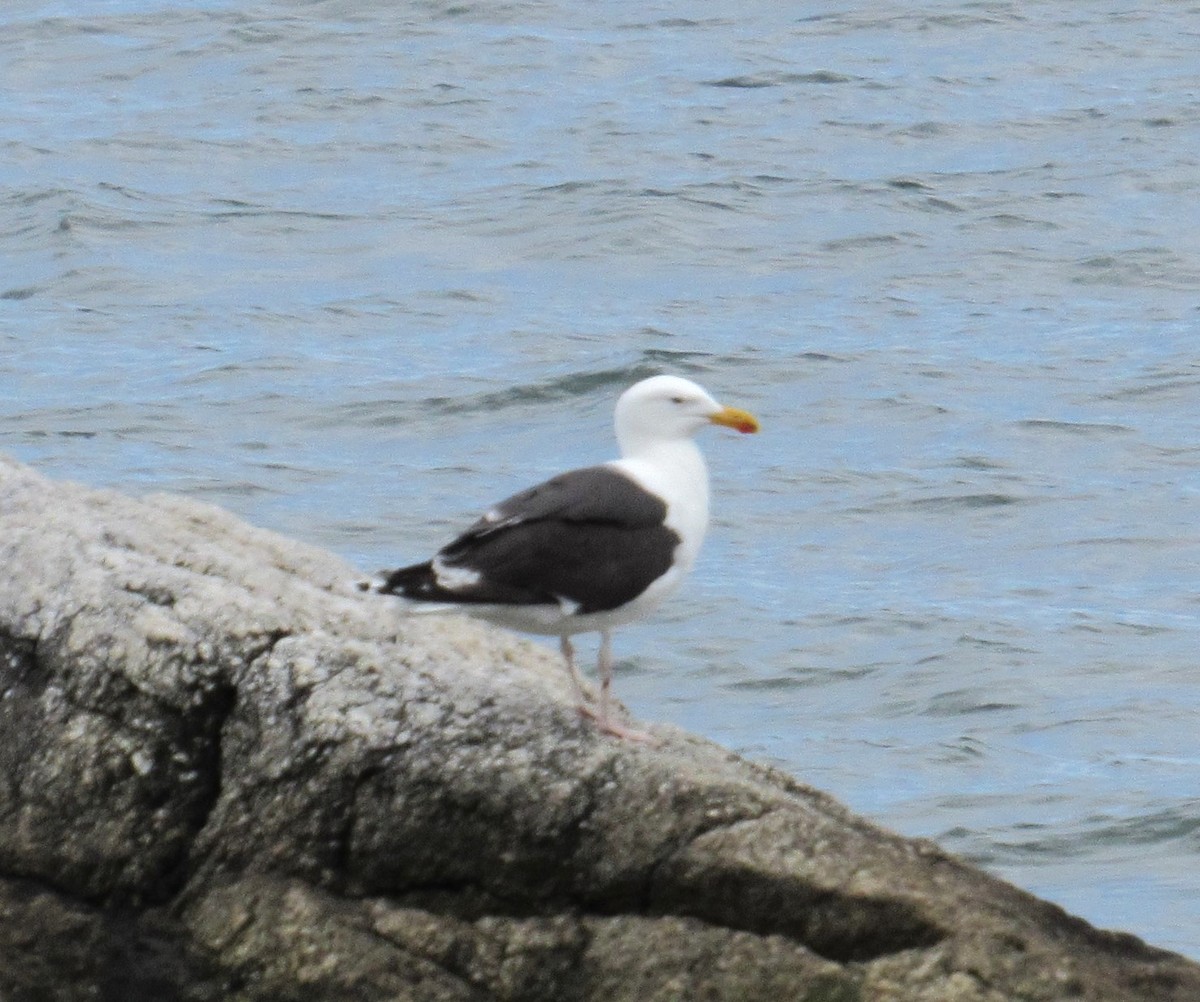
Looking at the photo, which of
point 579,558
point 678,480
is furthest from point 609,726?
point 678,480

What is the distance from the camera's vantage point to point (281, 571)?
22.4ft

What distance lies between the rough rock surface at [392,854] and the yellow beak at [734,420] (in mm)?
1020

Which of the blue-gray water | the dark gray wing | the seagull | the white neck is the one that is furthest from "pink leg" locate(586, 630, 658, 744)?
the blue-gray water

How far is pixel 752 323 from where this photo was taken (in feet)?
64.4

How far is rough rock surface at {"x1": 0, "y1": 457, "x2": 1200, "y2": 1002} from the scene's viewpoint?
5395mm

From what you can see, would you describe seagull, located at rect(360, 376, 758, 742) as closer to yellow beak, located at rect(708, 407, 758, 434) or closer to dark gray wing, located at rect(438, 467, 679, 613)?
dark gray wing, located at rect(438, 467, 679, 613)

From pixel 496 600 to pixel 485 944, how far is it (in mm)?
834

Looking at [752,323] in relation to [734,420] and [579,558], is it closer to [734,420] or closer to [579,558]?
[734,420]

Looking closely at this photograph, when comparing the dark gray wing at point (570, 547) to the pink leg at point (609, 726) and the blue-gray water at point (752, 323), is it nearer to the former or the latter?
the pink leg at point (609, 726)

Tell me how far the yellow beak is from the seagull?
0.20 m

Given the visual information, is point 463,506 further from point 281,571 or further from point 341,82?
point 341,82

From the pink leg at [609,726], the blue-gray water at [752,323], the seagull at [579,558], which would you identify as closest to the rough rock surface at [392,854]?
the pink leg at [609,726]

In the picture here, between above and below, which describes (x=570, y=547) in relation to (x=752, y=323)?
above

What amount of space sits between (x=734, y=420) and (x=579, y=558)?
2.88 ft
